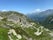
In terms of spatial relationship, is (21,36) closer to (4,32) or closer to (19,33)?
(19,33)

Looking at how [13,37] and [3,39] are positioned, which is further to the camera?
[13,37]

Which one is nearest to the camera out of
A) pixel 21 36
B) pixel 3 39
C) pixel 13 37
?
pixel 3 39

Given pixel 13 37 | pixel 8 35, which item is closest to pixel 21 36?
pixel 13 37

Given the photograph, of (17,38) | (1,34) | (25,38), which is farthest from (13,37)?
(25,38)

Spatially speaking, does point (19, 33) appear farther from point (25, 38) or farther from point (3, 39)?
point (3, 39)

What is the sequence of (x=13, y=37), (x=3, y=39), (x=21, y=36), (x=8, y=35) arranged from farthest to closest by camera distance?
(x=21, y=36), (x=13, y=37), (x=8, y=35), (x=3, y=39)

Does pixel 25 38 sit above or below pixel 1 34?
below

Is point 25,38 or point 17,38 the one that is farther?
point 25,38

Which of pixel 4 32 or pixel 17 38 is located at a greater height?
pixel 4 32

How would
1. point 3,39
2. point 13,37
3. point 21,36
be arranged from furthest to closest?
point 21,36, point 13,37, point 3,39
